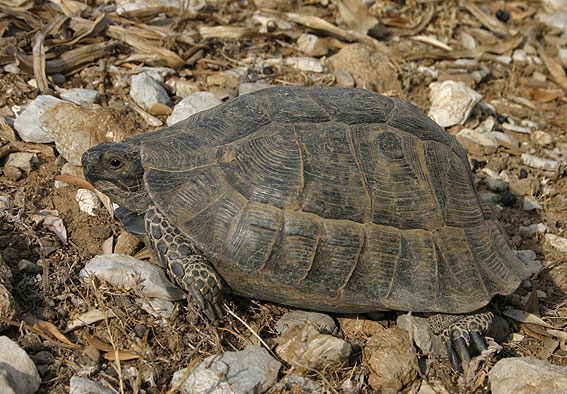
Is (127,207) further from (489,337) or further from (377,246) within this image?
(489,337)

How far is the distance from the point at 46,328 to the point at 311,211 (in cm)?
193

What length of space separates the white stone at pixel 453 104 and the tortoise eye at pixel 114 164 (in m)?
3.92

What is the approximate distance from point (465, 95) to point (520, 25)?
118 inches

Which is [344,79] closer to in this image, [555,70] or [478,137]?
[478,137]

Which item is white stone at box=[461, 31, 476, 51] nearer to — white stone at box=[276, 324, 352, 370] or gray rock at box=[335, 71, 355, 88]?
gray rock at box=[335, 71, 355, 88]

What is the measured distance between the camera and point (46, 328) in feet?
11.8

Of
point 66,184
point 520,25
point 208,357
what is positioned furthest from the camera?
point 520,25

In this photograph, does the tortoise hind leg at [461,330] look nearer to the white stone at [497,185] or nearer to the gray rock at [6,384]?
the white stone at [497,185]

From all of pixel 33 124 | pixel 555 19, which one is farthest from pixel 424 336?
pixel 555 19

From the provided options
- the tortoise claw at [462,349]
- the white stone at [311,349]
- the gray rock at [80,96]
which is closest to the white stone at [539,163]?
the tortoise claw at [462,349]

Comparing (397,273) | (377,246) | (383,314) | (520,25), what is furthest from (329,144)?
(520,25)

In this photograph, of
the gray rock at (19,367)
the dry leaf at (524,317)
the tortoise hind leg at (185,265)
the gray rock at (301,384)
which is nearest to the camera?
the gray rock at (19,367)

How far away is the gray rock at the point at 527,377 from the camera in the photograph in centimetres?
361

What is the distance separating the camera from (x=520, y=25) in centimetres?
846
